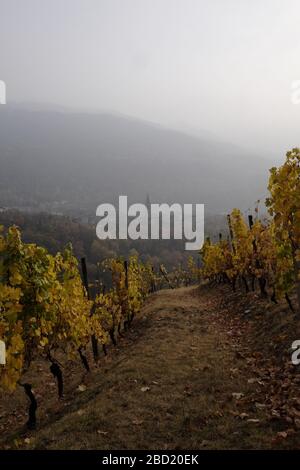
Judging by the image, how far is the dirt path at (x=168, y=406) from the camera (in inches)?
318

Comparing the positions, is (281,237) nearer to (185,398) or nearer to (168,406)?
(185,398)

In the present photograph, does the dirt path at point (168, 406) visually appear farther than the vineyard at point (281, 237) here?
No

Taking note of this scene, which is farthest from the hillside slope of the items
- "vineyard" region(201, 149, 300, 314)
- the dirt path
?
"vineyard" region(201, 149, 300, 314)

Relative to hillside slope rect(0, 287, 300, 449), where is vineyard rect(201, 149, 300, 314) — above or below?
above

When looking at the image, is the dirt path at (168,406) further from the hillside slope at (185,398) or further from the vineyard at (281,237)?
the vineyard at (281,237)

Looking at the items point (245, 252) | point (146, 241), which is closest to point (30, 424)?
point (245, 252)

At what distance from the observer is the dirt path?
26.5ft

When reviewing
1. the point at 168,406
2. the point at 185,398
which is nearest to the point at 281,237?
the point at 185,398

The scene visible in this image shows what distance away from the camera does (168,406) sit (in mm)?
9688

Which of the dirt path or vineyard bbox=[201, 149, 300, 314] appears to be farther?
vineyard bbox=[201, 149, 300, 314]

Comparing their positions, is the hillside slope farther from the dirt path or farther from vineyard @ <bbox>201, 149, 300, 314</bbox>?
vineyard @ <bbox>201, 149, 300, 314</bbox>

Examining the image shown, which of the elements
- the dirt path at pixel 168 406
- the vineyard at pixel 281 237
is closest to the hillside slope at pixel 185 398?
the dirt path at pixel 168 406

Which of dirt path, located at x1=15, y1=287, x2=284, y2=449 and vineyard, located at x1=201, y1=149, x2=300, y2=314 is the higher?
vineyard, located at x1=201, y1=149, x2=300, y2=314

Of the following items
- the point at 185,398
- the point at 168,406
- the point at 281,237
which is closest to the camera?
the point at 168,406
